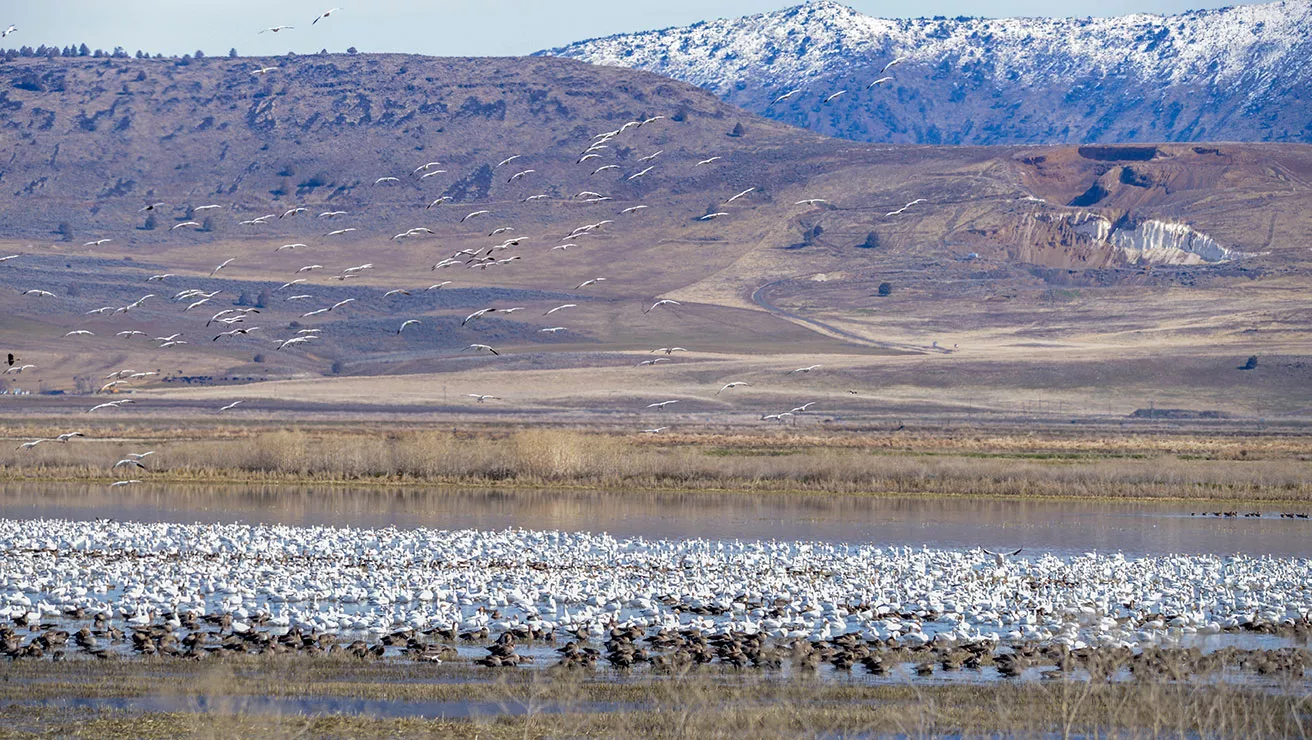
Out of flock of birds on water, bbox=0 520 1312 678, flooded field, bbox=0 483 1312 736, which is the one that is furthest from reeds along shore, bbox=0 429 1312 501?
flock of birds on water, bbox=0 520 1312 678

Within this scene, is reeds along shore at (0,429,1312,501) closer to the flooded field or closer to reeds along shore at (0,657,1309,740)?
the flooded field

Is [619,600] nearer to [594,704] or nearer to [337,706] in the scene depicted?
[594,704]

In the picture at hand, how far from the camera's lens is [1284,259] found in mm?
141125

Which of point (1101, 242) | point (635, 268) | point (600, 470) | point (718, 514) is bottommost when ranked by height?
point (718, 514)

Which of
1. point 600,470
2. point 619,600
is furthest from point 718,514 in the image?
point 619,600

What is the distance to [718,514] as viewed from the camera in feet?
126

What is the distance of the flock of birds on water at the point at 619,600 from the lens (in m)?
17.9

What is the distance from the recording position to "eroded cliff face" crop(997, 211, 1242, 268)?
499 feet

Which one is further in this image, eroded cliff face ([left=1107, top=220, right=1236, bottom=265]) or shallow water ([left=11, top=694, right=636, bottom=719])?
eroded cliff face ([left=1107, top=220, right=1236, bottom=265])

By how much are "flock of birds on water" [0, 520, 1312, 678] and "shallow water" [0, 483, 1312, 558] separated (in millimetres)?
3538

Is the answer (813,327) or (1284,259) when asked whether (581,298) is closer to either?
(813,327)

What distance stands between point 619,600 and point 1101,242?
143 meters

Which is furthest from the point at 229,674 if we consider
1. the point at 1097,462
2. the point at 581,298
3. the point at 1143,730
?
the point at 581,298

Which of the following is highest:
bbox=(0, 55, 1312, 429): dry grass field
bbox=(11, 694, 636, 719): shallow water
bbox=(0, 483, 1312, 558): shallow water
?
bbox=(0, 55, 1312, 429): dry grass field
